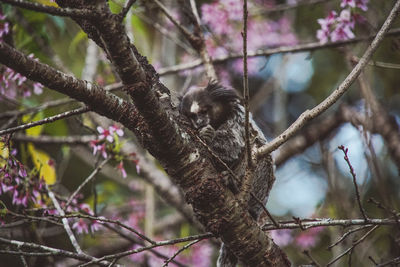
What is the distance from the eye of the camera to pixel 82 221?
143 inches

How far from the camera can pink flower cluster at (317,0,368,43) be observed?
11.7ft

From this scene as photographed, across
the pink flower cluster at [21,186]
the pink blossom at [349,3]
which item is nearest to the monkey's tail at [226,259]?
the pink flower cluster at [21,186]

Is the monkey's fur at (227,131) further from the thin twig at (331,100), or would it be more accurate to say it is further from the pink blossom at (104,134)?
the thin twig at (331,100)

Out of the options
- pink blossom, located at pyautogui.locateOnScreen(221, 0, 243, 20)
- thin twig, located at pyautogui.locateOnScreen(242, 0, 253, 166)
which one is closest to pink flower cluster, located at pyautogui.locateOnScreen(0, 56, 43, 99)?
thin twig, located at pyautogui.locateOnScreen(242, 0, 253, 166)

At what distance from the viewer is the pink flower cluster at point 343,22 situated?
11.7ft

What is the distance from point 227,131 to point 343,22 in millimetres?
1402

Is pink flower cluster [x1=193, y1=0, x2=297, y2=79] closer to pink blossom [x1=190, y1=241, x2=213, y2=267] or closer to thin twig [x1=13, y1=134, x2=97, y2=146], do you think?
thin twig [x1=13, y1=134, x2=97, y2=146]

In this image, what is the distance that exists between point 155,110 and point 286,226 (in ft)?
3.28

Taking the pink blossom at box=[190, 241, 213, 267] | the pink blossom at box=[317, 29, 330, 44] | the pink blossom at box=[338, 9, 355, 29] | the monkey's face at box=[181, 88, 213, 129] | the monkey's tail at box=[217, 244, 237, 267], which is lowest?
the monkey's tail at box=[217, 244, 237, 267]

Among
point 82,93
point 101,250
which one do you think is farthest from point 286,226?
point 101,250

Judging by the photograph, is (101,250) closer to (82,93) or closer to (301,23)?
(82,93)

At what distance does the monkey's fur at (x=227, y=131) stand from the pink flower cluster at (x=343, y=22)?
3.33ft

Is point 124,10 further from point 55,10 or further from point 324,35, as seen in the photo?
point 324,35

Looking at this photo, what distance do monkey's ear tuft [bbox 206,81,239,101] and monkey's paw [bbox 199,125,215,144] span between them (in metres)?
0.44
